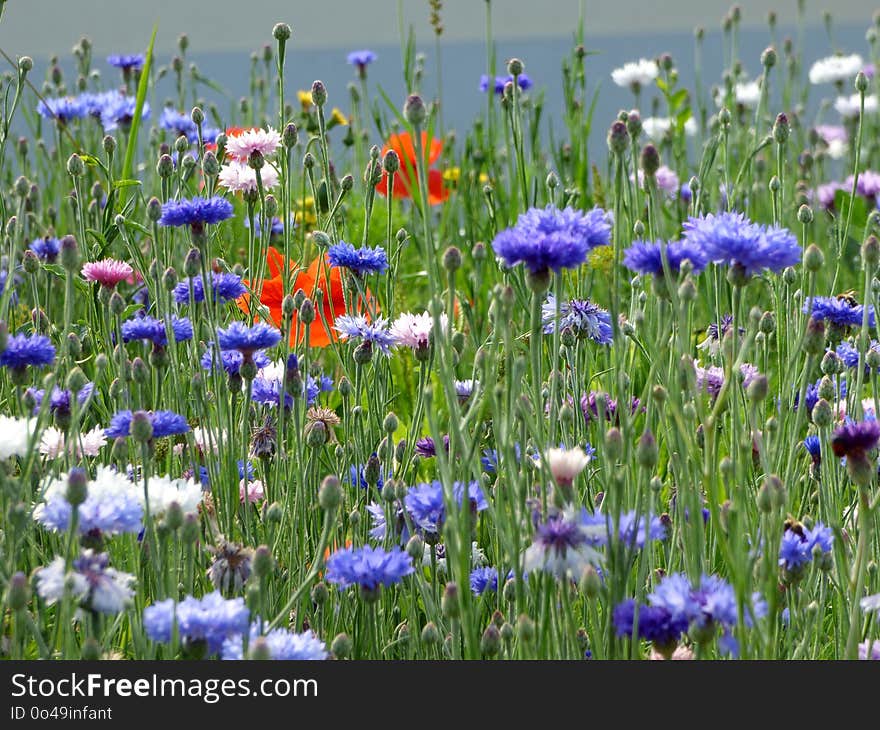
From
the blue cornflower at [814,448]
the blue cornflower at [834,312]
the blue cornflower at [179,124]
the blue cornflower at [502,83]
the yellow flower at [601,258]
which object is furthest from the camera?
the blue cornflower at [502,83]

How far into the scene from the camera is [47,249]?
163 cm

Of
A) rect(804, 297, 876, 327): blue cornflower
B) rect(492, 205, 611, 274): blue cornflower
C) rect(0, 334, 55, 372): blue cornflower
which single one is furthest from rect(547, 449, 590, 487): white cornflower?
rect(804, 297, 876, 327): blue cornflower

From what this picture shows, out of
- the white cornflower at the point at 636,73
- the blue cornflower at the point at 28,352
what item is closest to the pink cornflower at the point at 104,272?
the blue cornflower at the point at 28,352

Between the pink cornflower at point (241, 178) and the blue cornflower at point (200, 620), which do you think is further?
the pink cornflower at point (241, 178)

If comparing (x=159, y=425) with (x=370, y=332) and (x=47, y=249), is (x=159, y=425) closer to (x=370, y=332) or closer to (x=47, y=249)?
(x=370, y=332)

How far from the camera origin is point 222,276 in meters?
1.27

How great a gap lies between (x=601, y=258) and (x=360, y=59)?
1066 millimetres

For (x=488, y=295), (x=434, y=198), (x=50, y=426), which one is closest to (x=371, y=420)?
(x=50, y=426)

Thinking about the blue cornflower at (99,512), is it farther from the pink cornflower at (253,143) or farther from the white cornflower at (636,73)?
the white cornflower at (636,73)

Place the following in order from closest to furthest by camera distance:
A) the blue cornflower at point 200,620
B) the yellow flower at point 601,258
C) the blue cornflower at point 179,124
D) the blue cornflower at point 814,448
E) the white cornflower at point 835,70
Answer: the blue cornflower at point 200,620
the blue cornflower at point 814,448
the yellow flower at point 601,258
the blue cornflower at point 179,124
the white cornflower at point 835,70

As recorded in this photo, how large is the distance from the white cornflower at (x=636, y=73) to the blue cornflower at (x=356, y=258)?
138 cm

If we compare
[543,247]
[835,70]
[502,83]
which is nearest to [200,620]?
[543,247]

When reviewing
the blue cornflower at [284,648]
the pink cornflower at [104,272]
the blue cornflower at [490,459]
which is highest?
the pink cornflower at [104,272]

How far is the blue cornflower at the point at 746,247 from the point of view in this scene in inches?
33.5
